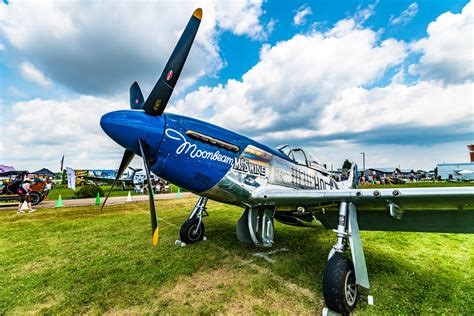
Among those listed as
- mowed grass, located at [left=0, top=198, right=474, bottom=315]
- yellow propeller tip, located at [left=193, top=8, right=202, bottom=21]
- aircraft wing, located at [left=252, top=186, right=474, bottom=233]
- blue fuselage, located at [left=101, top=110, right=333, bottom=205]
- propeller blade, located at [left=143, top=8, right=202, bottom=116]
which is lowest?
mowed grass, located at [left=0, top=198, right=474, bottom=315]

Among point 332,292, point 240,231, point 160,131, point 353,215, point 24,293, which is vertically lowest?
point 24,293

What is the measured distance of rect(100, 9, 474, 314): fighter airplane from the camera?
2.92 meters

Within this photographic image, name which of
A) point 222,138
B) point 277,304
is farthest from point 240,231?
point 222,138

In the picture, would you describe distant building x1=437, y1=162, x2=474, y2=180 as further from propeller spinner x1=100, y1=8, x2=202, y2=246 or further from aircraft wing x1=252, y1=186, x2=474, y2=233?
propeller spinner x1=100, y1=8, x2=202, y2=246

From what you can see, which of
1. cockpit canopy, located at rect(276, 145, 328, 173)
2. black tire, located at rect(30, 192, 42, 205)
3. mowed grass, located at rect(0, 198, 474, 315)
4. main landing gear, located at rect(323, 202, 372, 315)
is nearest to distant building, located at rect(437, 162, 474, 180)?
mowed grass, located at rect(0, 198, 474, 315)

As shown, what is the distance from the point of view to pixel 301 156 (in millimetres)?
5465

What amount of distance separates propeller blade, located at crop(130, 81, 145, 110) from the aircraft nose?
187 cm

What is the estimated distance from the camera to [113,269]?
4.07m

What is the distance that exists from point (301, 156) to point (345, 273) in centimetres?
304

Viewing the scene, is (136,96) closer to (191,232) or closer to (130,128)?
(130,128)

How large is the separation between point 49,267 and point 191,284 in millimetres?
2923

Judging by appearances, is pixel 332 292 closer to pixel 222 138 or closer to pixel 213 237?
pixel 222 138

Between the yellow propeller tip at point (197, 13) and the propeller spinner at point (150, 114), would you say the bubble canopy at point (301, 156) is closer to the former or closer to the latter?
the propeller spinner at point (150, 114)

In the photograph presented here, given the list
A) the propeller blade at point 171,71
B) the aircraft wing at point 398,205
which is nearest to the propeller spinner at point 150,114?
the propeller blade at point 171,71
